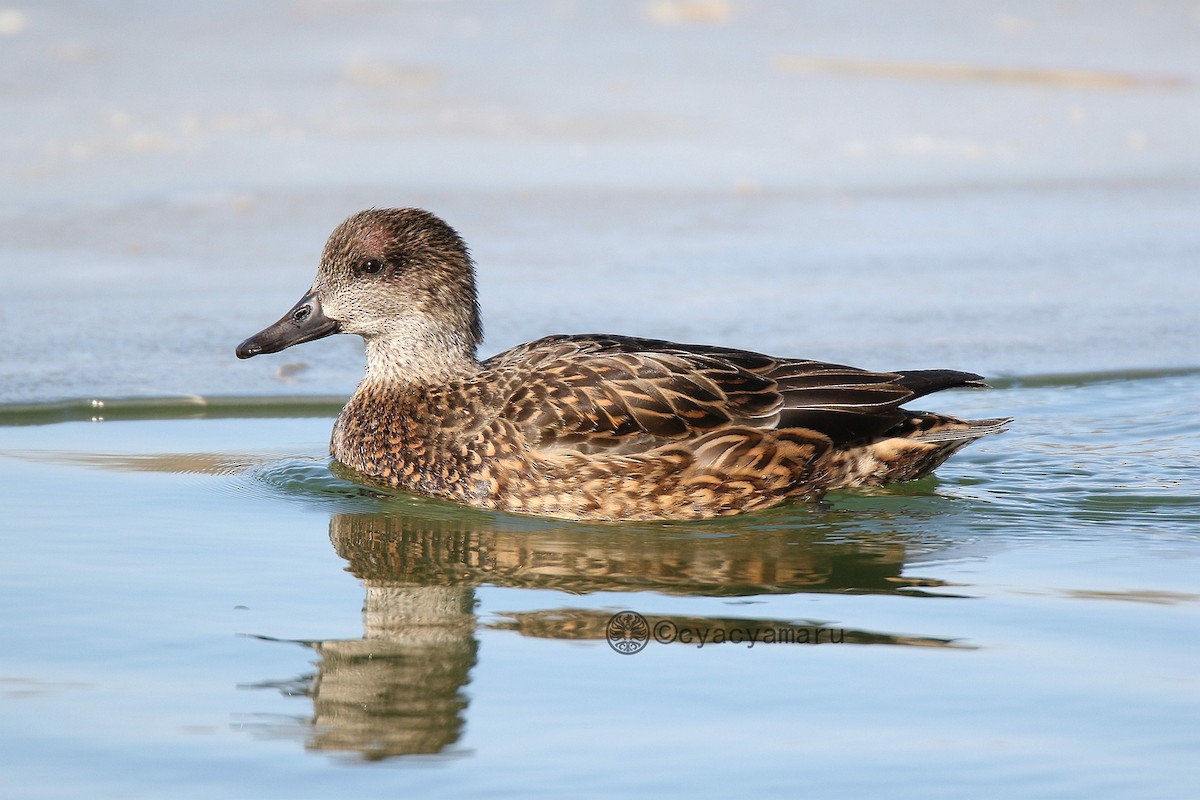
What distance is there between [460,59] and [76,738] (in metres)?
11.0

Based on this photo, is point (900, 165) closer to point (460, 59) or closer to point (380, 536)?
point (460, 59)

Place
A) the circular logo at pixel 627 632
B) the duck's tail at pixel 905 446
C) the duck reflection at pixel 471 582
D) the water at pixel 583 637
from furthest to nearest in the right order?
the duck's tail at pixel 905 446 < the circular logo at pixel 627 632 < the duck reflection at pixel 471 582 < the water at pixel 583 637

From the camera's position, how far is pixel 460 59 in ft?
48.5

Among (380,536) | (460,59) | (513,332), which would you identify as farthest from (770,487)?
(460,59)

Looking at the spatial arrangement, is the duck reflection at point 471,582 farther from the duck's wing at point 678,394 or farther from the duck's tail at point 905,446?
the duck's tail at point 905,446

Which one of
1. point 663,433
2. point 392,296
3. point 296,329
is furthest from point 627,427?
point 296,329

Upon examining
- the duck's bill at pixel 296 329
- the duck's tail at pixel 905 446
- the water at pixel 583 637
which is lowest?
the water at pixel 583 637

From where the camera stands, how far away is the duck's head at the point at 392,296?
7832 millimetres

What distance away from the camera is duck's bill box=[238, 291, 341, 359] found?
779 centimetres

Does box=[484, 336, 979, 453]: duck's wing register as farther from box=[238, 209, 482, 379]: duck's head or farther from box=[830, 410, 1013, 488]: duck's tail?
box=[238, 209, 482, 379]: duck's head

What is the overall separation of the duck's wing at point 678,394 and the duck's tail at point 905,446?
0.05 metres

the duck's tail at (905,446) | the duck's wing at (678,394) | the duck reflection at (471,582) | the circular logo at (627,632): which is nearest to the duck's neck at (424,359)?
the duck's wing at (678,394)

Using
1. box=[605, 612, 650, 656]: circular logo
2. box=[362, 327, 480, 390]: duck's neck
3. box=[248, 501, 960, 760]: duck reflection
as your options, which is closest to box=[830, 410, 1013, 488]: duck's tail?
box=[248, 501, 960, 760]: duck reflection

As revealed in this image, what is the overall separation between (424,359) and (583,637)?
9.49 feet
